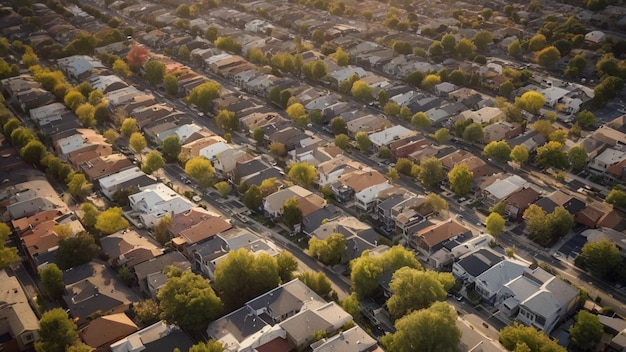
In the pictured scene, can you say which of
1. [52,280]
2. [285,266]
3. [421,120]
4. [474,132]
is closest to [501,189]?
[474,132]

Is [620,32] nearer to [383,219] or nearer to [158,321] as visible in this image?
[383,219]

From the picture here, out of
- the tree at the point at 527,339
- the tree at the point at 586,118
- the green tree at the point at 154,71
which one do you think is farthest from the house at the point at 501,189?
the green tree at the point at 154,71

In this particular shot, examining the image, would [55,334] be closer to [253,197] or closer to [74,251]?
[74,251]

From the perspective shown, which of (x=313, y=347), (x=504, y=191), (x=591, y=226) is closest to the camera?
(x=313, y=347)

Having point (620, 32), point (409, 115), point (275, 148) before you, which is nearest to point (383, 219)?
point (275, 148)

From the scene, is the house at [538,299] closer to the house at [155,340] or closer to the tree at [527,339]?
the tree at [527,339]

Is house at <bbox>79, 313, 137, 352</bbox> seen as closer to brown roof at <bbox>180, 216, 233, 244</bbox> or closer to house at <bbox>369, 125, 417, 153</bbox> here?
brown roof at <bbox>180, 216, 233, 244</bbox>
